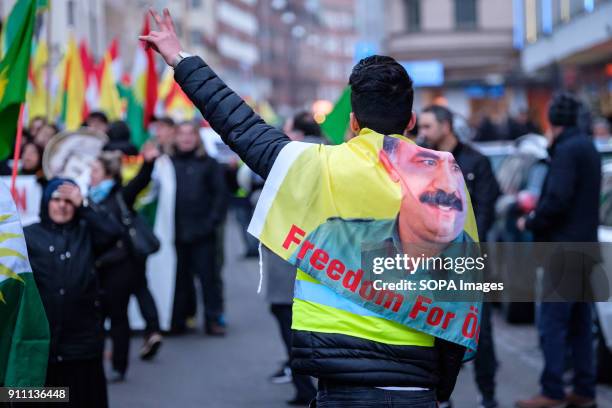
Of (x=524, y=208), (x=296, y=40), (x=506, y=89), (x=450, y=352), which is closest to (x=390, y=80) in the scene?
(x=450, y=352)

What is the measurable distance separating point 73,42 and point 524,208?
6503 millimetres

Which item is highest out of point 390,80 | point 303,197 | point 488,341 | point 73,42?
point 73,42

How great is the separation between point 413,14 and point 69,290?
49.2 metres

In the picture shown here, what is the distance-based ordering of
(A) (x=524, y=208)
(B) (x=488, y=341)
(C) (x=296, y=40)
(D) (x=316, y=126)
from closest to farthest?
(B) (x=488, y=341) → (D) (x=316, y=126) → (A) (x=524, y=208) → (C) (x=296, y=40)

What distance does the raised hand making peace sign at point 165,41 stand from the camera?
4.03 m

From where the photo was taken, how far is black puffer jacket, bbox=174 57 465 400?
3764 millimetres

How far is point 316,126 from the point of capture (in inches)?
357

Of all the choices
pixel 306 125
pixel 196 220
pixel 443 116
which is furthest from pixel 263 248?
pixel 196 220

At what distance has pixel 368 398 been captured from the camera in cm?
379

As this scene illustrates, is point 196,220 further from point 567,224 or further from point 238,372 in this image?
point 567,224

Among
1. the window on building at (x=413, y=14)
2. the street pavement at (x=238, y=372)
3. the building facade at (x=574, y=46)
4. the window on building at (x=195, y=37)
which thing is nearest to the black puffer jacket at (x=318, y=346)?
the street pavement at (x=238, y=372)

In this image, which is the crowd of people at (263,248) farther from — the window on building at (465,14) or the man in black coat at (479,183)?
the window on building at (465,14)

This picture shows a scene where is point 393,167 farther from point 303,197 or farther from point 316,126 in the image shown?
point 316,126

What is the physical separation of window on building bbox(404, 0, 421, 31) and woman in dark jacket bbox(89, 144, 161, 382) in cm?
4530
